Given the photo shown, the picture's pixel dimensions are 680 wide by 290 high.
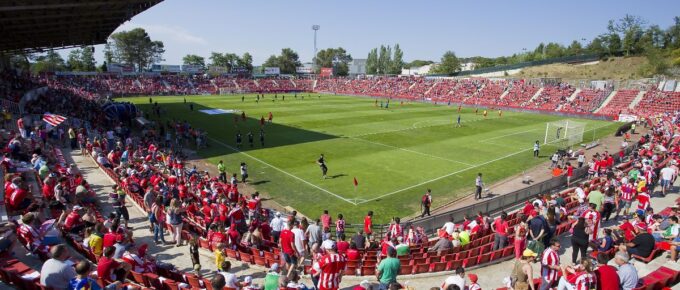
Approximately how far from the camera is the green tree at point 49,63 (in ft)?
361

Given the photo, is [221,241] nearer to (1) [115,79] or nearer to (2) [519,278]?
(2) [519,278]

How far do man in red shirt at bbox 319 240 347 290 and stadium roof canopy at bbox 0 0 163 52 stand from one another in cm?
2051

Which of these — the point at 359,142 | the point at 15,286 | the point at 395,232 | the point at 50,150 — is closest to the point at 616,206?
the point at 395,232

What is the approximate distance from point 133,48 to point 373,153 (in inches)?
4593

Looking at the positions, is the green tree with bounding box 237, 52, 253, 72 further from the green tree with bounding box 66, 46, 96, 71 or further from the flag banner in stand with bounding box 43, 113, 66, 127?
the flag banner in stand with bounding box 43, 113, 66, 127

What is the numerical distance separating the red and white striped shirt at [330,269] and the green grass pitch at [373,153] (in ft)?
31.8

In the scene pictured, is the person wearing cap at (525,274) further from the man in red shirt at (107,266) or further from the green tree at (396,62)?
the green tree at (396,62)

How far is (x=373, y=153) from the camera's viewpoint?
2881 cm

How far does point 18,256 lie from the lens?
8.12 metres

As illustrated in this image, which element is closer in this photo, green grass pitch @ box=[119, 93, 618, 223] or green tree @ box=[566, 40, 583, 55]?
green grass pitch @ box=[119, 93, 618, 223]

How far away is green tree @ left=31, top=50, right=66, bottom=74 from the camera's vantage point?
361ft

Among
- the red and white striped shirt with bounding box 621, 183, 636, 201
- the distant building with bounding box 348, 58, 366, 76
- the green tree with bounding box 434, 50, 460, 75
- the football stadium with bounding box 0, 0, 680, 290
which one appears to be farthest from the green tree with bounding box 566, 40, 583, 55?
the red and white striped shirt with bounding box 621, 183, 636, 201

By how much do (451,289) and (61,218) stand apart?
29.4ft

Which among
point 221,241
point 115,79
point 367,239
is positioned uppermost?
point 115,79
